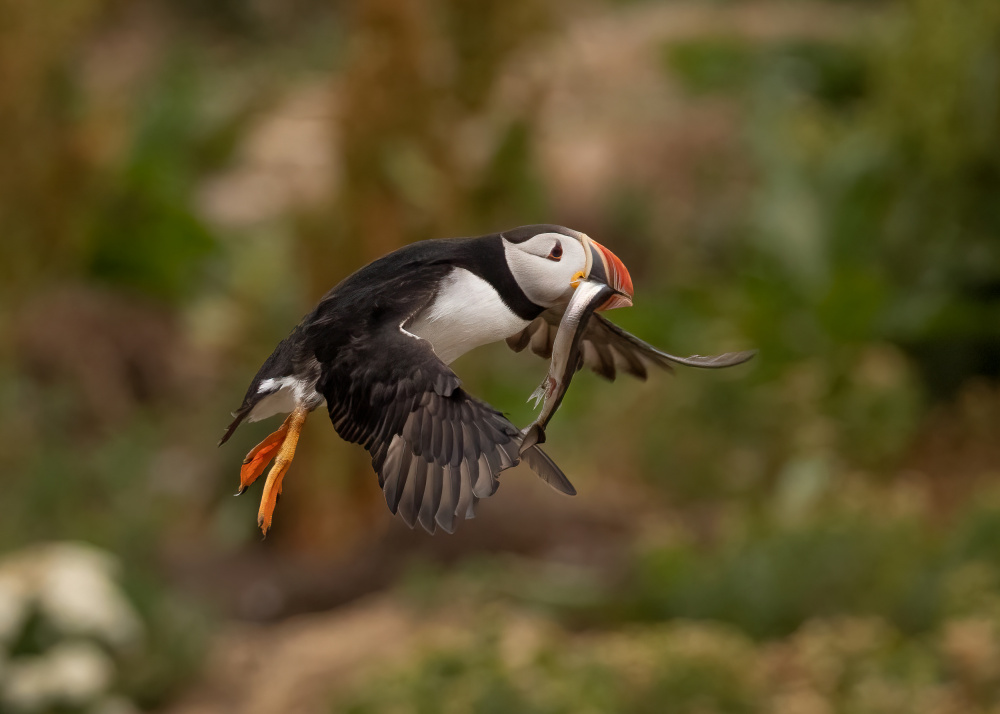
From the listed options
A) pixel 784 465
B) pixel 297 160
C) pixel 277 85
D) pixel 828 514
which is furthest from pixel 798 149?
pixel 277 85

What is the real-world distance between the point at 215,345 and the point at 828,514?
584cm

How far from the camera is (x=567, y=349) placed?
2.76 feet

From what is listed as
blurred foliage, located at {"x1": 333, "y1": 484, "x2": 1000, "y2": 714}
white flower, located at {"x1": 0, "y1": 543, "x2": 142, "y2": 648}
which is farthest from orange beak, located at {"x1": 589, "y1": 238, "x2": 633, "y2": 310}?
white flower, located at {"x1": 0, "y1": 543, "x2": 142, "y2": 648}

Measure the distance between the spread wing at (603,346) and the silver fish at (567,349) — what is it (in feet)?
0.68

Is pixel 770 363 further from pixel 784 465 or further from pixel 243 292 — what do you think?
pixel 243 292

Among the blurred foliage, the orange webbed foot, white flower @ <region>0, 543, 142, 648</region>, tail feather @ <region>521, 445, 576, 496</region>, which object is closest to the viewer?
tail feather @ <region>521, 445, 576, 496</region>

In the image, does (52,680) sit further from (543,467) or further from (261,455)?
(543,467)

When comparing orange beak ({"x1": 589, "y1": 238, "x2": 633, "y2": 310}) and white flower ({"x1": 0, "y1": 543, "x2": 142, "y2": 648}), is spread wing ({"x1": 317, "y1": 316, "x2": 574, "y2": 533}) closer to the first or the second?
orange beak ({"x1": 589, "y1": 238, "x2": 633, "y2": 310})

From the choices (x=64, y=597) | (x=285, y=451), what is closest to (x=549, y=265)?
(x=285, y=451)

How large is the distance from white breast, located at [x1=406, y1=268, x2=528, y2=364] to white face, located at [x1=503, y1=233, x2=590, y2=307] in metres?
0.02

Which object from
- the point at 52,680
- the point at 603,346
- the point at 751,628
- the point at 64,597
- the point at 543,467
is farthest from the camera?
the point at 751,628

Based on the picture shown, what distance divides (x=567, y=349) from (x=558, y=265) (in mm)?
76

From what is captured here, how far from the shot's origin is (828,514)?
5402 millimetres

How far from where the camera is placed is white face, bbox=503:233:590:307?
0.89m
